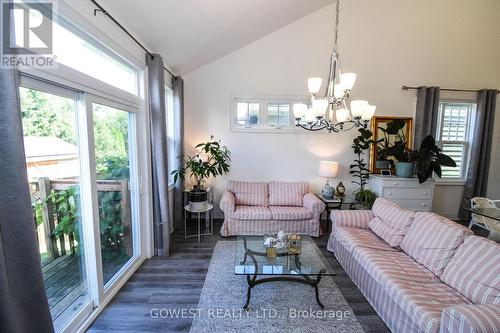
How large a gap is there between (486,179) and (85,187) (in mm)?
6451

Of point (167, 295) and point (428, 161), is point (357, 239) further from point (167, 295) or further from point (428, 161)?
point (428, 161)

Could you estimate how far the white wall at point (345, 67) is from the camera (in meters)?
4.18

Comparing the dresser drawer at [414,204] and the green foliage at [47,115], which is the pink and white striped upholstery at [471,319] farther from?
the dresser drawer at [414,204]

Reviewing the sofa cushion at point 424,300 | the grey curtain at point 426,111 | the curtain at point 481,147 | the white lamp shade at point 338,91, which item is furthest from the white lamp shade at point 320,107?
the curtain at point 481,147

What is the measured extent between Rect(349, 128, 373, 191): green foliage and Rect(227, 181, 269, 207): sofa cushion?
1770 mm

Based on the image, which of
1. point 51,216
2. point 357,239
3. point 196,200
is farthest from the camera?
point 196,200

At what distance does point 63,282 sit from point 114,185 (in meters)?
0.93

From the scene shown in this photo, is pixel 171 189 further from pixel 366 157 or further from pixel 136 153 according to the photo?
pixel 366 157

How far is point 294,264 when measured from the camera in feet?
7.71

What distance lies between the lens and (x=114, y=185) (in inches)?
95.5

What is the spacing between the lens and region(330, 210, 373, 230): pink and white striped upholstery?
3027mm

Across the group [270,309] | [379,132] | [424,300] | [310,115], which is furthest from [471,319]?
[379,132]

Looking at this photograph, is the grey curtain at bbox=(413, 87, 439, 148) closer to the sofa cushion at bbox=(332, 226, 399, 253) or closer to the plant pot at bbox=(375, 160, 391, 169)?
the plant pot at bbox=(375, 160, 391, 169)

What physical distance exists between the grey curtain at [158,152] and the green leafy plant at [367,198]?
3.26 metres
